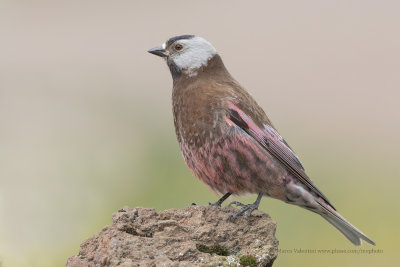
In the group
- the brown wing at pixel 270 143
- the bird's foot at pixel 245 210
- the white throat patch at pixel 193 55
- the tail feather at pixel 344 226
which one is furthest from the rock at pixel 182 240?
the white throat patch at pixel 193 55

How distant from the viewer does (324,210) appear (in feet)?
27.0

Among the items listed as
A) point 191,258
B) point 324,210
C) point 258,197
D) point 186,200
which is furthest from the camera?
point 186,200

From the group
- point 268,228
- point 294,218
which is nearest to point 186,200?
point 294,218

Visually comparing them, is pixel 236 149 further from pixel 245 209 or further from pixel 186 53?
pixel 186 53

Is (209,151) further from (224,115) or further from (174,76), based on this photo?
(174,76)

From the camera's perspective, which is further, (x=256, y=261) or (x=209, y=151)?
(x=209, y=151)

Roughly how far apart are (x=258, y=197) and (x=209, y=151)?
0.71 metres

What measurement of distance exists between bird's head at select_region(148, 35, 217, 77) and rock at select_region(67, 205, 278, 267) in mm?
2247

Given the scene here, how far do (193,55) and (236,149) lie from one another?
155 centimetres

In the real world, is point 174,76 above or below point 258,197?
above

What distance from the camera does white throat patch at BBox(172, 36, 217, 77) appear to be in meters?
8.69

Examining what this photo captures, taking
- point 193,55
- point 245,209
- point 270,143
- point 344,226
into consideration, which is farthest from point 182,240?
point 193,55

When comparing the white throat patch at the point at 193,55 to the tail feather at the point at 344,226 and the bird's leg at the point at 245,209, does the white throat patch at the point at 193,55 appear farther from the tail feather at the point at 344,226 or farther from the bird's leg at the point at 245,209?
the tail feather at the point at 344,226

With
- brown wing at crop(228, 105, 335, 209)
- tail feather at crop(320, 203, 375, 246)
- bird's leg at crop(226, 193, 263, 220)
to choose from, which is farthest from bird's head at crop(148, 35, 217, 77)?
tail feather at crop(320, 203, 375, 246)
